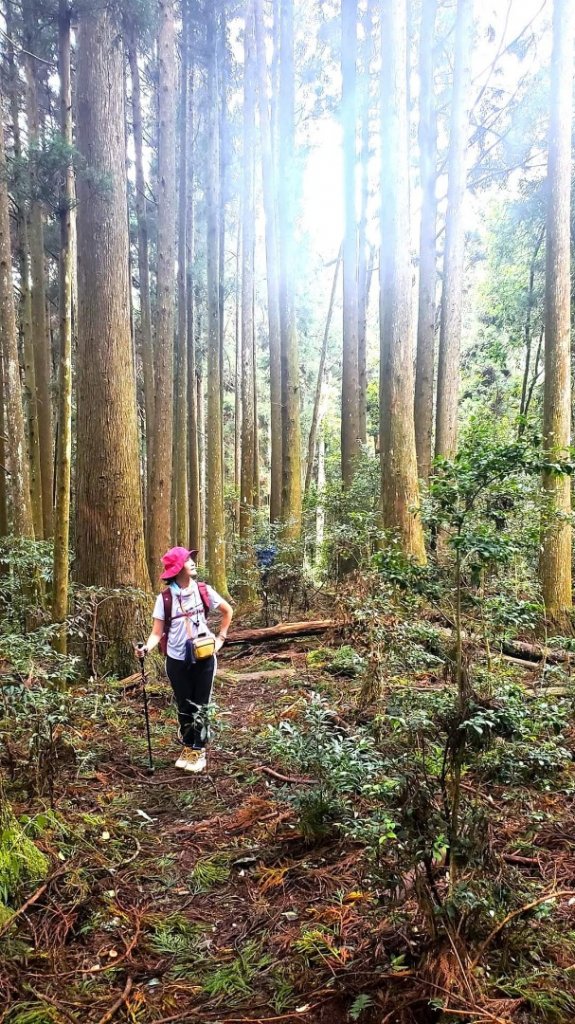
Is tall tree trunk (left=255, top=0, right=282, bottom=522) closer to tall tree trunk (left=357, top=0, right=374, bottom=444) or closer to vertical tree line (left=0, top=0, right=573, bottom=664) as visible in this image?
vertical tree line (left=0, top=0, right=573, bottom=664)

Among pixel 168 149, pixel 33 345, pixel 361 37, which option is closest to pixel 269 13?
pixel 361 37

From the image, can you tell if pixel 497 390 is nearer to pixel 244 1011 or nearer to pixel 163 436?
pixel 163 436

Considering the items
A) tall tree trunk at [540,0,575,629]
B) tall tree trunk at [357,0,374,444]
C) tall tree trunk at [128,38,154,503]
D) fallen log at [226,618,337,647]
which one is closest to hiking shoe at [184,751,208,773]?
fallen log at [226,618,337,647]

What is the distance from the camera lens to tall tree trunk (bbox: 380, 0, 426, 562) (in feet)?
23.2

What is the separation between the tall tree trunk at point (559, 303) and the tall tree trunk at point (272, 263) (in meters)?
5.47

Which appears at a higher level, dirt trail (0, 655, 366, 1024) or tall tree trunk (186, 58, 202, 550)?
tall tree trunk (186, 58, 202, 550)

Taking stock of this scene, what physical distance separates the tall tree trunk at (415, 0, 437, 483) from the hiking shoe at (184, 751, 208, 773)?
6.81 metres

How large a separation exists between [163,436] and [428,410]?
16.3ft

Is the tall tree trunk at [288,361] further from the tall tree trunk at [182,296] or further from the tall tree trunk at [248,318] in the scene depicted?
the tall tree trunk at [182,296]

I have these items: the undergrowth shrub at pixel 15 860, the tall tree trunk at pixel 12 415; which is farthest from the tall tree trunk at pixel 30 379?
the undergrowth shrub at pixel 15 860

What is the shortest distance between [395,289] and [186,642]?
5.47 meters

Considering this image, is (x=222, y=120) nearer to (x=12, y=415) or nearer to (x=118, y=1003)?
(x=12, y=415)

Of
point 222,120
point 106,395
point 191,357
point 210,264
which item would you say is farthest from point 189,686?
point 222,120

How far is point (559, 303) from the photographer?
23.4 ft
